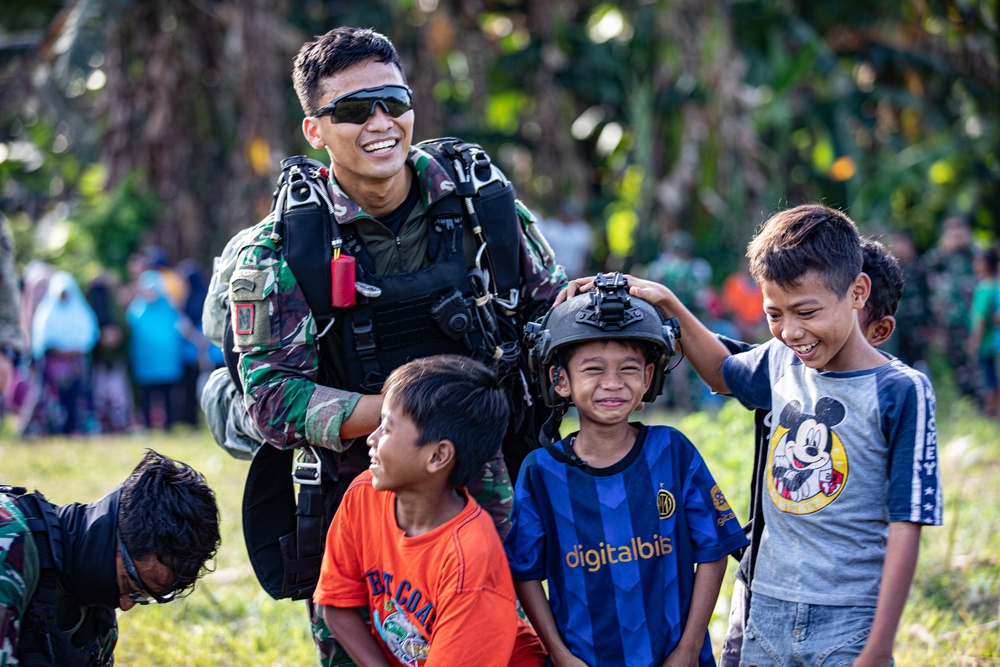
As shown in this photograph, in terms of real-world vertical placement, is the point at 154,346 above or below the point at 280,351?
above

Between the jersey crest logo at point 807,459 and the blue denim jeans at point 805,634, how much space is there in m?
0.26

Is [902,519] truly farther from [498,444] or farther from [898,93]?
[898,93]

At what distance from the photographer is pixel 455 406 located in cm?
291

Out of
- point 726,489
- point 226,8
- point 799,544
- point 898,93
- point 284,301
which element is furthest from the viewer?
point 898,93

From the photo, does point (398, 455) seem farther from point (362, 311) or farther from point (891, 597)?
point (891, 597)

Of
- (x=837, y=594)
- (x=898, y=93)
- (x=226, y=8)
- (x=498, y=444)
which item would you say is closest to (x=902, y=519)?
(x=837, y=594)

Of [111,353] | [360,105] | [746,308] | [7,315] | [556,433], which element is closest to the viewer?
[360,105]

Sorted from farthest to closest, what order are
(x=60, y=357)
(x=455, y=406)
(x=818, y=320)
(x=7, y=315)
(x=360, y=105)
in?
(x=60, y=357) → (x=7, y=315) → (x=360, y=105) → (x=455, y=406) → (x=818, y=320)

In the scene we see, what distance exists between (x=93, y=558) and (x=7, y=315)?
2670 millimetres

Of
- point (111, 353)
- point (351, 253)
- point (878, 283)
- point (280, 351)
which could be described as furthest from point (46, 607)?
point (111, 353)

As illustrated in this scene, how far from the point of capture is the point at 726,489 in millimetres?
5254

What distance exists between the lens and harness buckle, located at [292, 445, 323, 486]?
11.0 feet

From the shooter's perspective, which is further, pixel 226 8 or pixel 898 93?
pixel 898 93

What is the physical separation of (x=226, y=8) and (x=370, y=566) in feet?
43.6
